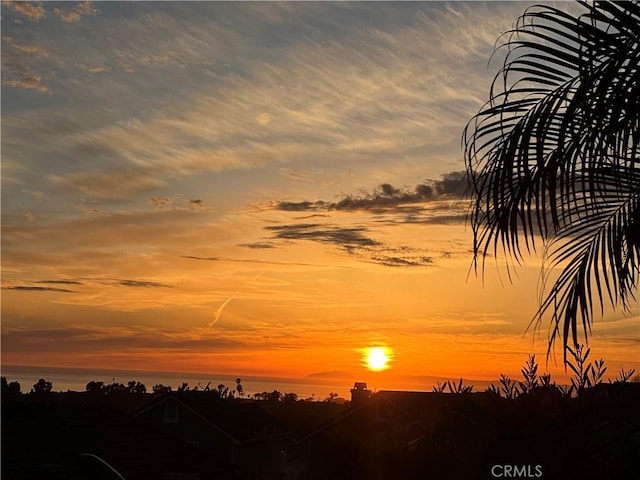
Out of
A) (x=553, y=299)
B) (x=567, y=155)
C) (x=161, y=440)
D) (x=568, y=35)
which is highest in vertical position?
(x=568, y=35)

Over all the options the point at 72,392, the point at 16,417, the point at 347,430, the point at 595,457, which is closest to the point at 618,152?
the point at 595,457

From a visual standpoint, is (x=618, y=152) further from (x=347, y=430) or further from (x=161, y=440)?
(x=161, y=440)

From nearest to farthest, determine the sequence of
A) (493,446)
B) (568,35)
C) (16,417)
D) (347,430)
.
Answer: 1. (568,35)
2. (493,446)
3. (347,430)
4. (16,417)

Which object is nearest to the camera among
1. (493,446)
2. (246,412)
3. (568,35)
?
(568,35)

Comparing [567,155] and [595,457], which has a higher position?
[567,155]

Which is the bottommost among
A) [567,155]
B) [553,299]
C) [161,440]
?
[161,440]

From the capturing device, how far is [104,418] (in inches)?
747

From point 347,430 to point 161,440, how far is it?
12.8 metres

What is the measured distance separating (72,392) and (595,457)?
47.1 meters

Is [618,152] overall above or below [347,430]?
above

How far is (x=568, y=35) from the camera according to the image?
535 centimetres

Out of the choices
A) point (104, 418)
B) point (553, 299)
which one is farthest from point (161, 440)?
point (553, 299)

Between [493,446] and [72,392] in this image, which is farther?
[72,392]

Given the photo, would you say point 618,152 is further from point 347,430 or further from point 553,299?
point 347,430
